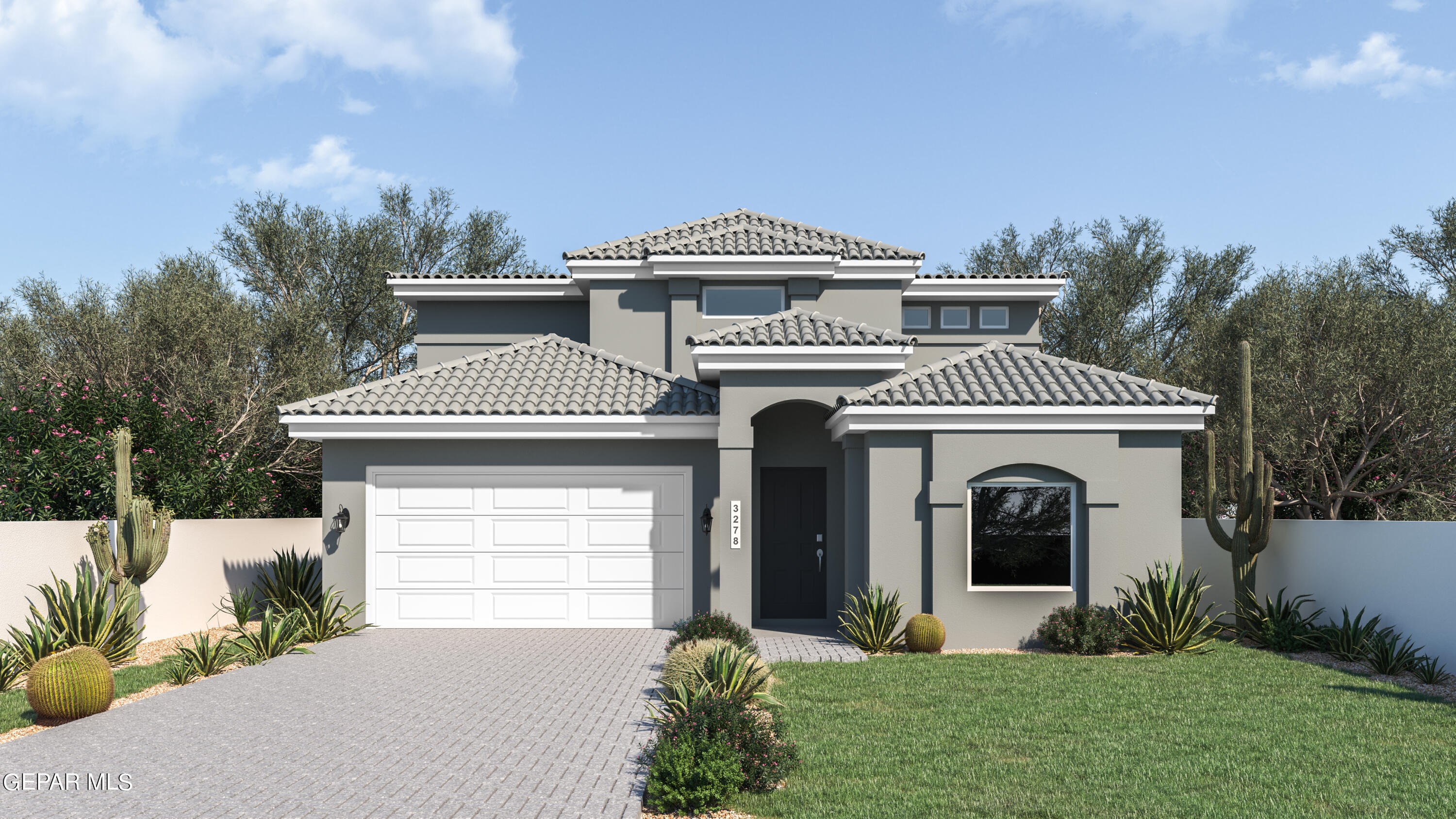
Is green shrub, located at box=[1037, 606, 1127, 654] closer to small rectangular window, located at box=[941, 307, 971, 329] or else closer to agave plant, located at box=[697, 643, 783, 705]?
agave plant, located at box=[697, 643, 783, 705]

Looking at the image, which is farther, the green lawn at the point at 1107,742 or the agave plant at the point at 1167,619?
the agave plant at the point at 1167,619

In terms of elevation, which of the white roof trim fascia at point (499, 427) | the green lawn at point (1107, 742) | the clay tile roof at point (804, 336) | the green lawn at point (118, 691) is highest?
the clay tile roof at point (804, 336)

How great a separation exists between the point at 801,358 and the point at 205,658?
31.6 ft

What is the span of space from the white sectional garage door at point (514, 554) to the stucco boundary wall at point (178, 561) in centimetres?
265

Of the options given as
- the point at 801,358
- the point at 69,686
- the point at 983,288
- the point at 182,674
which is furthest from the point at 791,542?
the point at 69,686

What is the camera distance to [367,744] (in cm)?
859

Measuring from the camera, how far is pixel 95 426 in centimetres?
1744

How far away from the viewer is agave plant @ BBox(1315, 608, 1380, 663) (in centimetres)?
1303

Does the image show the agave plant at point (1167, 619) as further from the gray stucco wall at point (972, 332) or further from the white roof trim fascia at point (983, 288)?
the white roof trim fascia at point (983, 288)

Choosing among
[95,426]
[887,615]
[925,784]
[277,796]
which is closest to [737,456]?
[887,615]

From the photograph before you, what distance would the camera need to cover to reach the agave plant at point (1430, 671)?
454 inches

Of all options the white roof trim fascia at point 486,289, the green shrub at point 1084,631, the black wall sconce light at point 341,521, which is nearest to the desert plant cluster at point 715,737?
the green shrub at point 1084,631

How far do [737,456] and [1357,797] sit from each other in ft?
31.8

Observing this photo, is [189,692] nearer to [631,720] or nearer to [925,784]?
[631,720]
